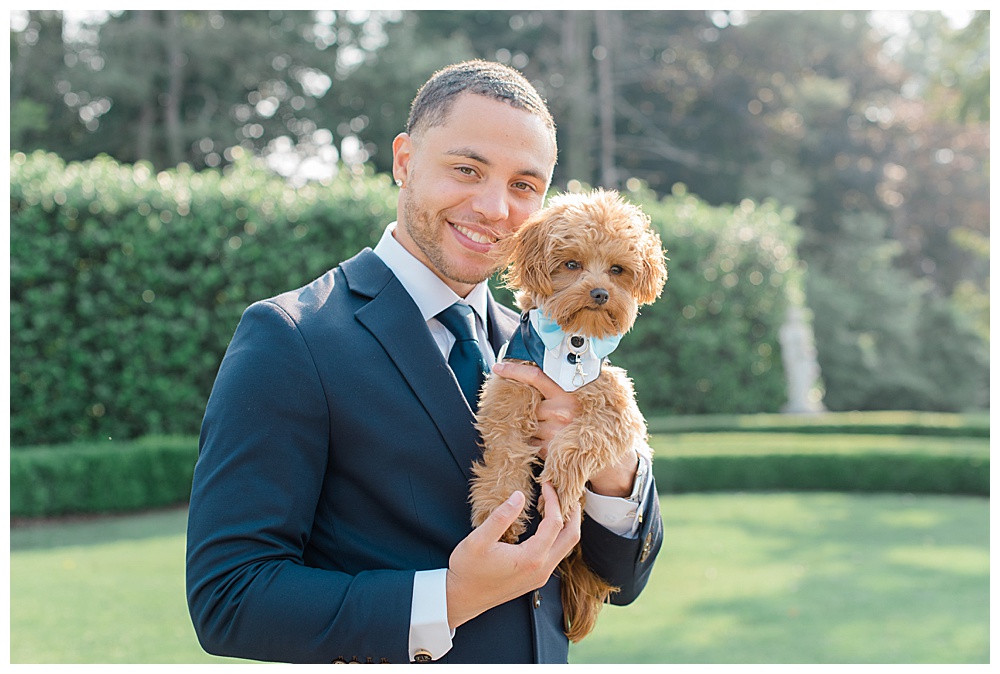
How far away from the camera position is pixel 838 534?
34.0 ft

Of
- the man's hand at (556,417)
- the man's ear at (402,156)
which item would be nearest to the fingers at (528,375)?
the man's hand at (556,417)

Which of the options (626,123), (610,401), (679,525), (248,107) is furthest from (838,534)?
(626,123)

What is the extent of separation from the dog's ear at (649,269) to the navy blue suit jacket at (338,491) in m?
0.58

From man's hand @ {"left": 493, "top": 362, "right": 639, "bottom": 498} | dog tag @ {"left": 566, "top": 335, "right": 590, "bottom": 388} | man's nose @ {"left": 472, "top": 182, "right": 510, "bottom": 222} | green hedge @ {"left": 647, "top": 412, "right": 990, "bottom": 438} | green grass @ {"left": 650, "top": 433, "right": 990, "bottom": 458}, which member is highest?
green hedge @ {"left": 647, "top": 412, "right": 990, "bottom": 438}

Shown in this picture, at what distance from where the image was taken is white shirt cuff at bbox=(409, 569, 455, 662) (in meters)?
2.03

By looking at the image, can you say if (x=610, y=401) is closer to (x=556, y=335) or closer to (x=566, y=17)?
(x=556, y=335)

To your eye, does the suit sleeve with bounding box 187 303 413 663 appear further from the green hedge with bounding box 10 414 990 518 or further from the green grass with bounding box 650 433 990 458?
the green grass with bounding box 650 433 990 458

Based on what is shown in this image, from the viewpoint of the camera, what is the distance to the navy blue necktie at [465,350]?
2500 millimetres

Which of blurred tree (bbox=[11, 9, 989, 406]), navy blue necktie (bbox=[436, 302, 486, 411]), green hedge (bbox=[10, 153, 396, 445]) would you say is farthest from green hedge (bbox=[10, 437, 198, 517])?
blurred tree (bbox=[11, 9, 989, 406])

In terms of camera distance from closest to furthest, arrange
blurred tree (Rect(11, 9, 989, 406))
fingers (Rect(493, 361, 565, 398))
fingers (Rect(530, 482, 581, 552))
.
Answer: fingers (Rect(530, 482, 581, 552)) < fingers (Rect(493, 361, 565, 398)) < blurred tree (Rect(11, 9, 989, 406))

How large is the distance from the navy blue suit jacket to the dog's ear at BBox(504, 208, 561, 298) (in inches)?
12.3

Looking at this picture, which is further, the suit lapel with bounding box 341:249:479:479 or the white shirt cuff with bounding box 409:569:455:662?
the suit lapel with bounding box 341:249:479:479

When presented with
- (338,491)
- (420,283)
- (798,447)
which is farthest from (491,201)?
(798,447)

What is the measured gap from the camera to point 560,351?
243cm
